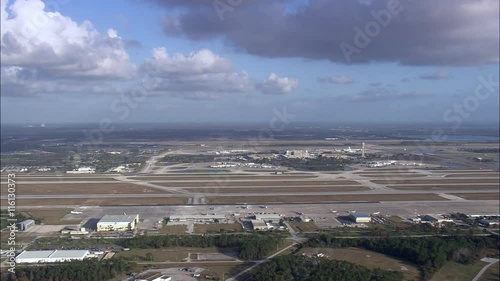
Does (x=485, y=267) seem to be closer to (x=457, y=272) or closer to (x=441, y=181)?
(x=457, y=272)

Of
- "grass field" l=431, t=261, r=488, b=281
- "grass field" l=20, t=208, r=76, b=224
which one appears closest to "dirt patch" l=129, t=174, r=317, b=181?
"grass field" l=20, t=208, r=76, b=224

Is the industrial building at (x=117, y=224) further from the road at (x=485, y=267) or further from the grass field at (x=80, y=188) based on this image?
the road at (x=485, y=267)

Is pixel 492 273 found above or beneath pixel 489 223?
beneath

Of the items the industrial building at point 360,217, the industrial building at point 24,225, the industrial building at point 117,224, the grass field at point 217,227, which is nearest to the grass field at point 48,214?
the industrial building at point 24,225

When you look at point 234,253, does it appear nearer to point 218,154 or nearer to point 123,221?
point 123,221

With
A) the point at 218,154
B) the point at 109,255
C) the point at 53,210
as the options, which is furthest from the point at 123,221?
the point at 218,154

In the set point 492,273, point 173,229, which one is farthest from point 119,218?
point 492,273
